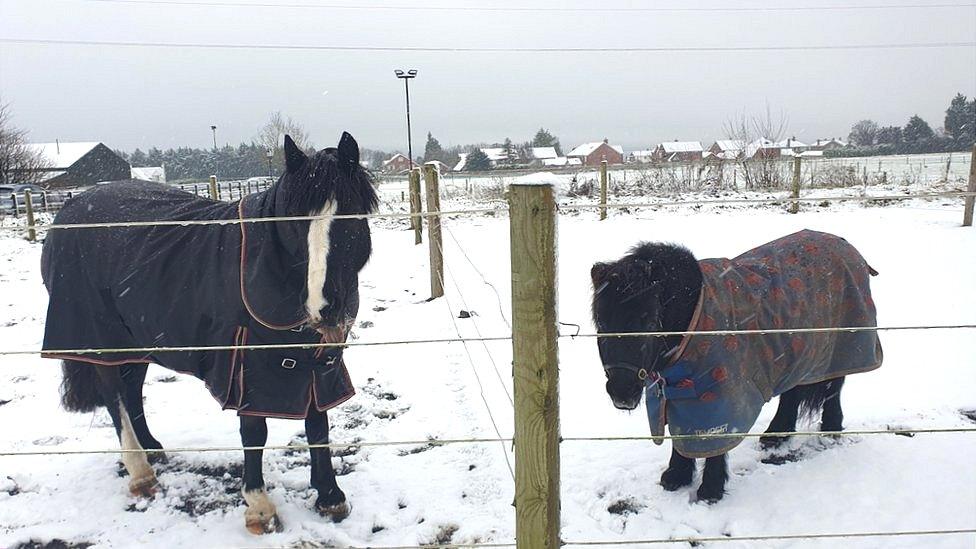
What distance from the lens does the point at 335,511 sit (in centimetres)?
250

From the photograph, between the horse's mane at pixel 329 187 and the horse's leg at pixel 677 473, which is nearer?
the horse's mane at pixel 329 187

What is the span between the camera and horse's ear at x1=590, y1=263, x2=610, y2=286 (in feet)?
7.61

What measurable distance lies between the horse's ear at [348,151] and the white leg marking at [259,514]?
1.47 m

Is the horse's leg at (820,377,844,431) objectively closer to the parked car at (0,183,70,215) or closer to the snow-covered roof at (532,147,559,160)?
the parked car at (0,183,70,215)

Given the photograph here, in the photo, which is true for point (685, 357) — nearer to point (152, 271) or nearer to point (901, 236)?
point (152, 271)

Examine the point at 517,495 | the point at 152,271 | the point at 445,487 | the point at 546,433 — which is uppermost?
the point at 152,271

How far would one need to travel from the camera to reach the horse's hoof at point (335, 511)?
8.20 ft

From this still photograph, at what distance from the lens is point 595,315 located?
7.64ft

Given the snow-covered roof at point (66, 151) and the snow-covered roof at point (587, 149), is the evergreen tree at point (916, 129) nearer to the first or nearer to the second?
the snow-covered roof at point (587, 149)

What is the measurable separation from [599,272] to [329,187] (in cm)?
112

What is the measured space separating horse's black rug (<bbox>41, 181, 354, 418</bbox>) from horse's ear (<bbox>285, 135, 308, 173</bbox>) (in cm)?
14

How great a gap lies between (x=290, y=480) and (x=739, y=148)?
1677cm

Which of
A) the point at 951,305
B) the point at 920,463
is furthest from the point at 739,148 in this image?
the point at 920,463

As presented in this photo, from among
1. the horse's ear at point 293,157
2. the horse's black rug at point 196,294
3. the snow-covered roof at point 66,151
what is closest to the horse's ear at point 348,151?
the horse's ear at point 293,157
